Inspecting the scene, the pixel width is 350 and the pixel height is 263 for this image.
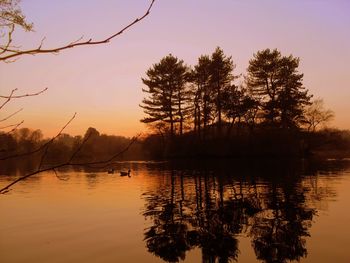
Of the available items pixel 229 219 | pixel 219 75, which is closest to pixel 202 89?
pixel 219 75

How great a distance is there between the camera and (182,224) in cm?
1138

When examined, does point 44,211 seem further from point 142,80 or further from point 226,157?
point 142,80

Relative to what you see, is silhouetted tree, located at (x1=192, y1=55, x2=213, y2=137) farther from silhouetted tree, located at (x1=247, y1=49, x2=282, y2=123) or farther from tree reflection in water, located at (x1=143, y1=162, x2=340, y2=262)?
tree reflection in water, located at (x1=143, y1=162, x2=340, y2=262)

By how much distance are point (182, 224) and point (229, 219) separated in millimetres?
1533

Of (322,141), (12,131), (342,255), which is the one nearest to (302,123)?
(322,141)

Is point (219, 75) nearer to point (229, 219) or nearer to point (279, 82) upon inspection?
point (279, 82)

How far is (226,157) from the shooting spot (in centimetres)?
4562

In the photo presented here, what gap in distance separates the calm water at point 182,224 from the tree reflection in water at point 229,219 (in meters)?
0.02

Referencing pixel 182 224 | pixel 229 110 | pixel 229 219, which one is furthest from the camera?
pixel 229 110

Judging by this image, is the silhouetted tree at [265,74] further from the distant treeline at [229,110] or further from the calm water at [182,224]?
the calm water at [182,224]

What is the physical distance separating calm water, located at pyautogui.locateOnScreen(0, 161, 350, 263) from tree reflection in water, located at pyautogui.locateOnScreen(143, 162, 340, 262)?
24mm

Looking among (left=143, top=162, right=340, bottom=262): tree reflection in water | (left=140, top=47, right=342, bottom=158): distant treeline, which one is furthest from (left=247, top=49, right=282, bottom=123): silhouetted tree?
(left=143, top=162, right=340, bottom=262): tree reflection in water

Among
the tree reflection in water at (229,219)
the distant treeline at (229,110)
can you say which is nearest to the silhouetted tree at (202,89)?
the distant treeline at (229,110)

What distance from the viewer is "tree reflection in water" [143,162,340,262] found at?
8.86 m
